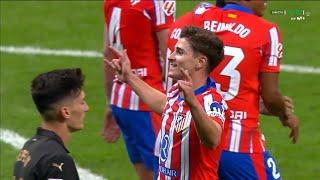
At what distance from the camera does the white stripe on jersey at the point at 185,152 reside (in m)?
6.82

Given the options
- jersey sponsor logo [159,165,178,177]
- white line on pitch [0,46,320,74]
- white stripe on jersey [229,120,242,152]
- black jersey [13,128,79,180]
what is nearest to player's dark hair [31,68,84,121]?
black jersey [13,128,79,180]

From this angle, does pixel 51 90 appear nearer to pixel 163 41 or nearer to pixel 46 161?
pixel 46 161

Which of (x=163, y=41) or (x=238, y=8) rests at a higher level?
(x=238, y=8)

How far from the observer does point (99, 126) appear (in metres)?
13.1

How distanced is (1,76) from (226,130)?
818 centimetres

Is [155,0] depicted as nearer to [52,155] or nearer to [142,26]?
[142,26]

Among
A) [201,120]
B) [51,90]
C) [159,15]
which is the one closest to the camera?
[51,90]

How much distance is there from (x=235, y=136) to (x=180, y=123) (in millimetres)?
1048

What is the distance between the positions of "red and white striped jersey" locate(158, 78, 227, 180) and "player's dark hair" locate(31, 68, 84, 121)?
0.92m

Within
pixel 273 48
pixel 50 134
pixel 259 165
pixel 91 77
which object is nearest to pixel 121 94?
pixel 259 165

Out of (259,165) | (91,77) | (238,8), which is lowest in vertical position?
(91,77)

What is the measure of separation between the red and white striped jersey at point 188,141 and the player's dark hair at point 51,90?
918 mm

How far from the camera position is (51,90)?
6.14 meters

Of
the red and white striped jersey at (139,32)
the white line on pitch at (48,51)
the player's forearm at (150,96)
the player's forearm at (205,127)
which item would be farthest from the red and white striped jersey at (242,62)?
the white line on pitch at (48,51)
